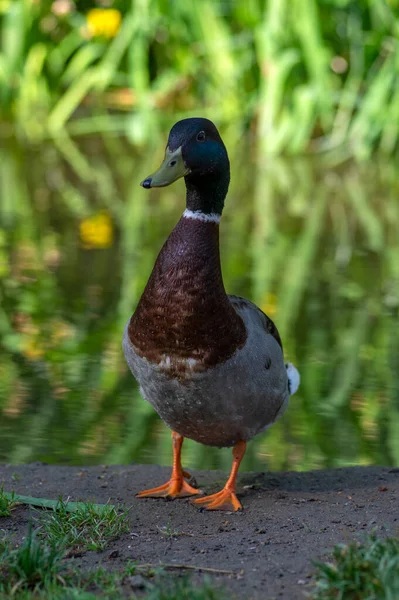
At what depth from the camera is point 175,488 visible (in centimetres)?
371

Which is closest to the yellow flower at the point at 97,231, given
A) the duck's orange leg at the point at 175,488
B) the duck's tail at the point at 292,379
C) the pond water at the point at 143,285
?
the pond water at the point at 143,285

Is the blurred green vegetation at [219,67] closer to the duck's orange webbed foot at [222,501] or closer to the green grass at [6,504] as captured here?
the duck's orange webbed foot at [222,501]

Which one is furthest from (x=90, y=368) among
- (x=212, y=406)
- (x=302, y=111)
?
(x=302, y=111)

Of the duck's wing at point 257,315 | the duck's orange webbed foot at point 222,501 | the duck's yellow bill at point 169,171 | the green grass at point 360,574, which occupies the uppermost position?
the duck's yellow bill at point 169,171

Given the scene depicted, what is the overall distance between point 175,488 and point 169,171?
108cm

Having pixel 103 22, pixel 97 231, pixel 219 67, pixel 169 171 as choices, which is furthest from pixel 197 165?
pixel 103 22

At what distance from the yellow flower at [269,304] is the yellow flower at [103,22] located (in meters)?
5.58

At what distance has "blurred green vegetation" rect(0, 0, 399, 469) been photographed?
15.0 feet

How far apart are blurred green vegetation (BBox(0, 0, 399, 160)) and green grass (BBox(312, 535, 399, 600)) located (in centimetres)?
780

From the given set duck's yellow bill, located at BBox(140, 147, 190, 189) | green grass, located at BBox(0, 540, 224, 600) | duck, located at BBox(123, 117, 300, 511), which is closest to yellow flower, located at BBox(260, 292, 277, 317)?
duck, located at BBox(123, 117, 300, 511)

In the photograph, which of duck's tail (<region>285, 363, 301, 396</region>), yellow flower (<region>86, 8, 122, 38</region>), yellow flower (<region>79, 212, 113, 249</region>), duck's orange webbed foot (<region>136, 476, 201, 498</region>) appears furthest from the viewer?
yellow flower (<region>86, 8, 122, 38</region>)

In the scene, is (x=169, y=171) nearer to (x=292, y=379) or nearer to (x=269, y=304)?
(x=292, y=379)

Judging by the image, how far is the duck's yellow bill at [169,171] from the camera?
3.31 m

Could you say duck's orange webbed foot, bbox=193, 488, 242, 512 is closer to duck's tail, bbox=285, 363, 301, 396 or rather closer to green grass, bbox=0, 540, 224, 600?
duck's tail, bbox=285, 363, 301, 396
